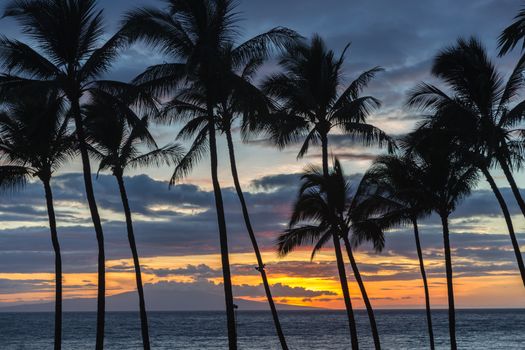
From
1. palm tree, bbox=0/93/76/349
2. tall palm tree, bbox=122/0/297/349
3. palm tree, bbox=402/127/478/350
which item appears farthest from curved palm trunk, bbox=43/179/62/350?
palm tree, bbox=402/127/478/350

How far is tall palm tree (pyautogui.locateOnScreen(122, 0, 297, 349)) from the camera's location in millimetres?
21172

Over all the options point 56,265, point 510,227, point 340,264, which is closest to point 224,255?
point 340,264

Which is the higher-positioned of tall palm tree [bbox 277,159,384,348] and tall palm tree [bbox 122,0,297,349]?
tall palm tree [bbox 122,0,297,349]

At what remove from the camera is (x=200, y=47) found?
20688mm

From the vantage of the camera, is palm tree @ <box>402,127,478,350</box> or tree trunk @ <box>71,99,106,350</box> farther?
palm tree @ <box>402,127,478,350</box>

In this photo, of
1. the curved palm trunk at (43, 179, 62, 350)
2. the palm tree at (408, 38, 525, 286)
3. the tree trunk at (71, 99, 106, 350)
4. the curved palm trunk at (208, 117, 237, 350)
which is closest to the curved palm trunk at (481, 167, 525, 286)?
the palm tree at (408, 38, 525, 286)

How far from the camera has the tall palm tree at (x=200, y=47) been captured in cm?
2117

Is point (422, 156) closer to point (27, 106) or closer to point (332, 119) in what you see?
point (332, 119)

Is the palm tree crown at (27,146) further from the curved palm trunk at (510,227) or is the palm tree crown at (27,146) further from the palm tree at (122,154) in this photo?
the curved palm trunk at (510,227)

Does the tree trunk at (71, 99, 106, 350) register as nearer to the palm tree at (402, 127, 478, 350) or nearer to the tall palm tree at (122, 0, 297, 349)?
the tall palm tree at (122, 0, 297, 349)

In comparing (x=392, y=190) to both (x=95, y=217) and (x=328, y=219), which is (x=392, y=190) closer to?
(x=328, y=219)

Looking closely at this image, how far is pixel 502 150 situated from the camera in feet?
73.8

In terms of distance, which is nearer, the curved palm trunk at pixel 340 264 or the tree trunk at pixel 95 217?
the tree trunk at pixel 95 217

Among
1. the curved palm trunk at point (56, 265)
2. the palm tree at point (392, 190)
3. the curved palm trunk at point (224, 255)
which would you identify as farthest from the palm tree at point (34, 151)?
the palm tree at point (392, 190)
